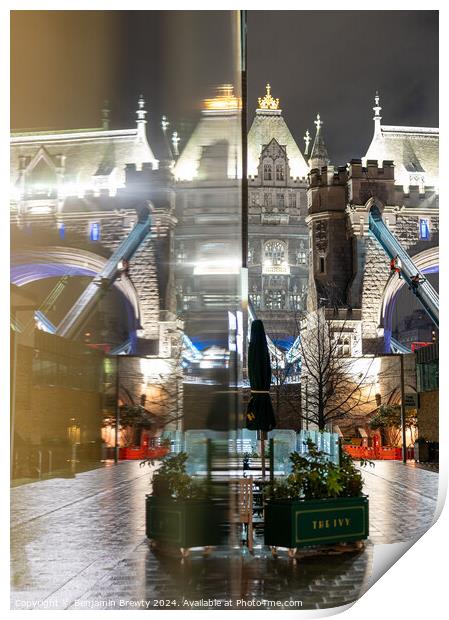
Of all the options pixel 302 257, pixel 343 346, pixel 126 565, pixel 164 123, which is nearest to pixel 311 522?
pixel 126 565

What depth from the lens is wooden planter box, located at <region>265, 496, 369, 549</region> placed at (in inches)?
196

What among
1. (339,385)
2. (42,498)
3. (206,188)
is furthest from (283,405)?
(206,188)

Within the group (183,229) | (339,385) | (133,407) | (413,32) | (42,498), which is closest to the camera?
(183,229)

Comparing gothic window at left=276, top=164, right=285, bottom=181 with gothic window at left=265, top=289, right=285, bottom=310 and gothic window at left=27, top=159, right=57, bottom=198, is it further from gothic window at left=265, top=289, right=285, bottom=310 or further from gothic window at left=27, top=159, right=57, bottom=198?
gothic window at left=27, top=159, right=57, bottom=198

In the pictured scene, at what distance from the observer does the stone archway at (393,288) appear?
32.8 feet

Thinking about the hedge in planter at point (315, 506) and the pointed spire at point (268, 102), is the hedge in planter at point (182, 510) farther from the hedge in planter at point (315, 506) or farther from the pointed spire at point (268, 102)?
the pointed spire at point (268, 102)

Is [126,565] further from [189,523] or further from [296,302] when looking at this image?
[296,302]

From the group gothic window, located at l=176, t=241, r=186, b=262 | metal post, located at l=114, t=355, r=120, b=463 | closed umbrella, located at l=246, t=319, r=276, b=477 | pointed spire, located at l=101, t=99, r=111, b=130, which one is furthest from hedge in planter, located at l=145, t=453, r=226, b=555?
pointed spire, located at l=101, t=99, r=111, b=130

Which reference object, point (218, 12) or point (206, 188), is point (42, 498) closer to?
point (206, 188)

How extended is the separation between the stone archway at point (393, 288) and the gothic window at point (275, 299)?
4.14 ft

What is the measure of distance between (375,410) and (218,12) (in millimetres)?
7267

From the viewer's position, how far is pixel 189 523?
471 cm
